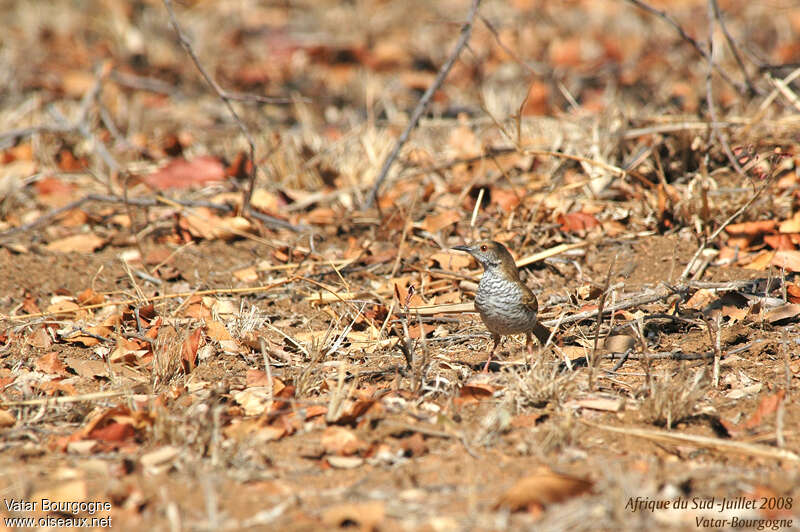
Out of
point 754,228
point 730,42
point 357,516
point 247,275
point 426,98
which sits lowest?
point 247,275

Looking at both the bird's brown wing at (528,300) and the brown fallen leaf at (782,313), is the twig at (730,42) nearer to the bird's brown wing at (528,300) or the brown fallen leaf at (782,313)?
the brown fallen leaf at (782,313)

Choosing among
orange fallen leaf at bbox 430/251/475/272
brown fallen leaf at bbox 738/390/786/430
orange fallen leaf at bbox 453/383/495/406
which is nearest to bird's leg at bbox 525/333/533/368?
orange fallen leaf at bbox 453/383/495/406

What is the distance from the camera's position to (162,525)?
2.71m

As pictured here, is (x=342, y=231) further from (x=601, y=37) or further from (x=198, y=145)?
(x=601, y=37)

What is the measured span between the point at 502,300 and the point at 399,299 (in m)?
1.00

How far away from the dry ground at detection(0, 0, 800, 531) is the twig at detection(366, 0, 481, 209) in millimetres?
225

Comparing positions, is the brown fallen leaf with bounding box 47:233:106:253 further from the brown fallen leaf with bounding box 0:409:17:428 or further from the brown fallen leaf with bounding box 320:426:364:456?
the brown fallen leaf with bounding box 320:426:364:456

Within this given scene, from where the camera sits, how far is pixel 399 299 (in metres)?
4.68

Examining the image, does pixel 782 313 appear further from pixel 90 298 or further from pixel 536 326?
pixel 90 298

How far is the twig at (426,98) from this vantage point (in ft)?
16.9

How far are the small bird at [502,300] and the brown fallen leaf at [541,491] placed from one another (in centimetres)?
112

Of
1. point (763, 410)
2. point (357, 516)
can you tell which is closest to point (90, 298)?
point (357, 516)

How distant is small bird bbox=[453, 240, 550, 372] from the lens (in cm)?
378

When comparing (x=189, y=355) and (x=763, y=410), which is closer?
(x=763, y=410)
